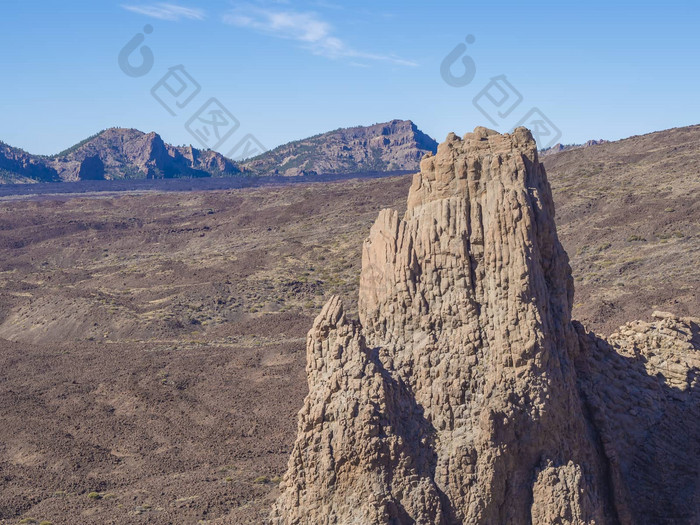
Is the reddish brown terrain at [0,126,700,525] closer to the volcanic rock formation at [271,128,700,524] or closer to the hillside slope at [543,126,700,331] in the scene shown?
the hillside slope at [543,126,700,331]

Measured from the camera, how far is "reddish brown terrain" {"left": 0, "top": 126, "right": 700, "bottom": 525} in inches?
944

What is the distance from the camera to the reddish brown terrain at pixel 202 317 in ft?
78.7

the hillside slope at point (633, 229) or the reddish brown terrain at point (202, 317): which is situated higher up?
the hillside slope at point (633, 229)

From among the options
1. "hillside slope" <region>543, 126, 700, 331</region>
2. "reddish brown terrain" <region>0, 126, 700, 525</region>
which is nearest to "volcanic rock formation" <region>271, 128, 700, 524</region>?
"reddish brown terrain" <region>0, 126, 700, 525</region>

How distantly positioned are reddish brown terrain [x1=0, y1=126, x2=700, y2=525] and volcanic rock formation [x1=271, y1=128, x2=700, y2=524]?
8.48 m

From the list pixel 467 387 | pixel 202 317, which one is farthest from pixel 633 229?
pixel 467 387

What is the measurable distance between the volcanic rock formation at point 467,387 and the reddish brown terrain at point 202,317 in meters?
8.48

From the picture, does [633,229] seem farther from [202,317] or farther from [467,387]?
[467,387]

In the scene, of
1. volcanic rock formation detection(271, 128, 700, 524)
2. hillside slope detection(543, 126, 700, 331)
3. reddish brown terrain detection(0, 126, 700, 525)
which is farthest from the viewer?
hillside slope detection(543, 126, 700, 331)

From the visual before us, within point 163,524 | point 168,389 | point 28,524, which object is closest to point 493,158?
point 163,524

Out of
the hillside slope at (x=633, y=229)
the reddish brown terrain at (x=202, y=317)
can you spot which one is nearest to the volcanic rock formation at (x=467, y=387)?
the reddish brown terrain at (x=202, y=317)

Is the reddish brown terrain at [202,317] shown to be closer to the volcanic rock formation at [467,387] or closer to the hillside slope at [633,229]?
the hillside slope at [633,229]

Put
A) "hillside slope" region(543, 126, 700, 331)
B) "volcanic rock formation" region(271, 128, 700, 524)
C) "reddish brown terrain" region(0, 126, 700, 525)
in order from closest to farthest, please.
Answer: "volcanic rock formation" region(271, 128, 700, 524)
"reddish brown terrain" region(0, 126, 700, 525)
"hillside slope" region(543, 126, 700, 331)

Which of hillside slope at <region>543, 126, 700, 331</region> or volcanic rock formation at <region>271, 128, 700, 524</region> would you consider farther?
hillside slope at <region>543, 126, 700, 331</region>
